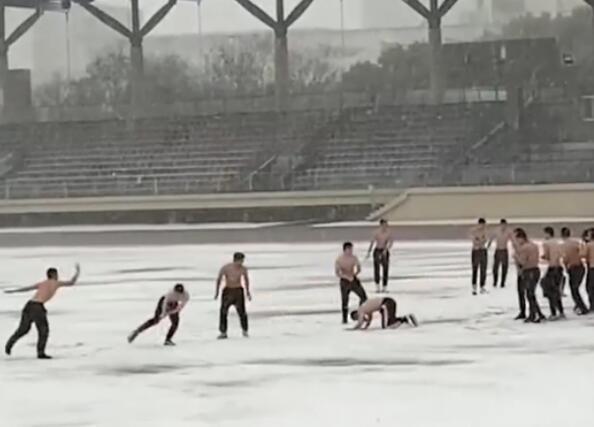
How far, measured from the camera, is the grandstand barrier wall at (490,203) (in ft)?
154

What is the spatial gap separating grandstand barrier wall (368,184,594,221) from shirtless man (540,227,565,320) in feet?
82.7

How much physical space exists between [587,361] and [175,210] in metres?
39.2

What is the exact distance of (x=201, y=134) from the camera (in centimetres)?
6366

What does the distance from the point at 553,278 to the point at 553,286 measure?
0.41 ft

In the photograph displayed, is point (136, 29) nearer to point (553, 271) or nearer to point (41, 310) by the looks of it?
point (553, 271)

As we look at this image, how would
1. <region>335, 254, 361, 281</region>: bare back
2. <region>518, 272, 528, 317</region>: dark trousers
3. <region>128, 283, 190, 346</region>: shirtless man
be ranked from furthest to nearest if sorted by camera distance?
<region>335, 254, 361, 281</region>: bare back < <region>518, 272, 528, 317</region>: dark trousers < <region>128, 283, 190, 346</region>: shirtless man

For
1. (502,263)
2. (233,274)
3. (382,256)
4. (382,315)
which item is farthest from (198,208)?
(233,274)

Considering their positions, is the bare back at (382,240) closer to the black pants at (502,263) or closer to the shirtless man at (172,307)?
the black pants at (502,263)

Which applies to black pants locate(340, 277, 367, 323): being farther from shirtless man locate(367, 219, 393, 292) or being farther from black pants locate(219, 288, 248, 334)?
shirtless man locate(367, 219, 393, 292)

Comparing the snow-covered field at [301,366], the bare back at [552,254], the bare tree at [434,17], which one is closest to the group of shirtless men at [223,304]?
the snow-covered field at [301,366]

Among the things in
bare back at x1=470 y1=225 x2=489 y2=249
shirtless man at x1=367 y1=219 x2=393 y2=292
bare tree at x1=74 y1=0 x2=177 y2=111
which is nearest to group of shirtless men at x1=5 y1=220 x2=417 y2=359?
bare back at x1=470 y1=225 x2=489 y2=249

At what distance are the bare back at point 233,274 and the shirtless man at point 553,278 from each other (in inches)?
189

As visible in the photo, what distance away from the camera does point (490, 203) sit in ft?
158

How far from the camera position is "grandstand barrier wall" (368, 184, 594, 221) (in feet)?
154
